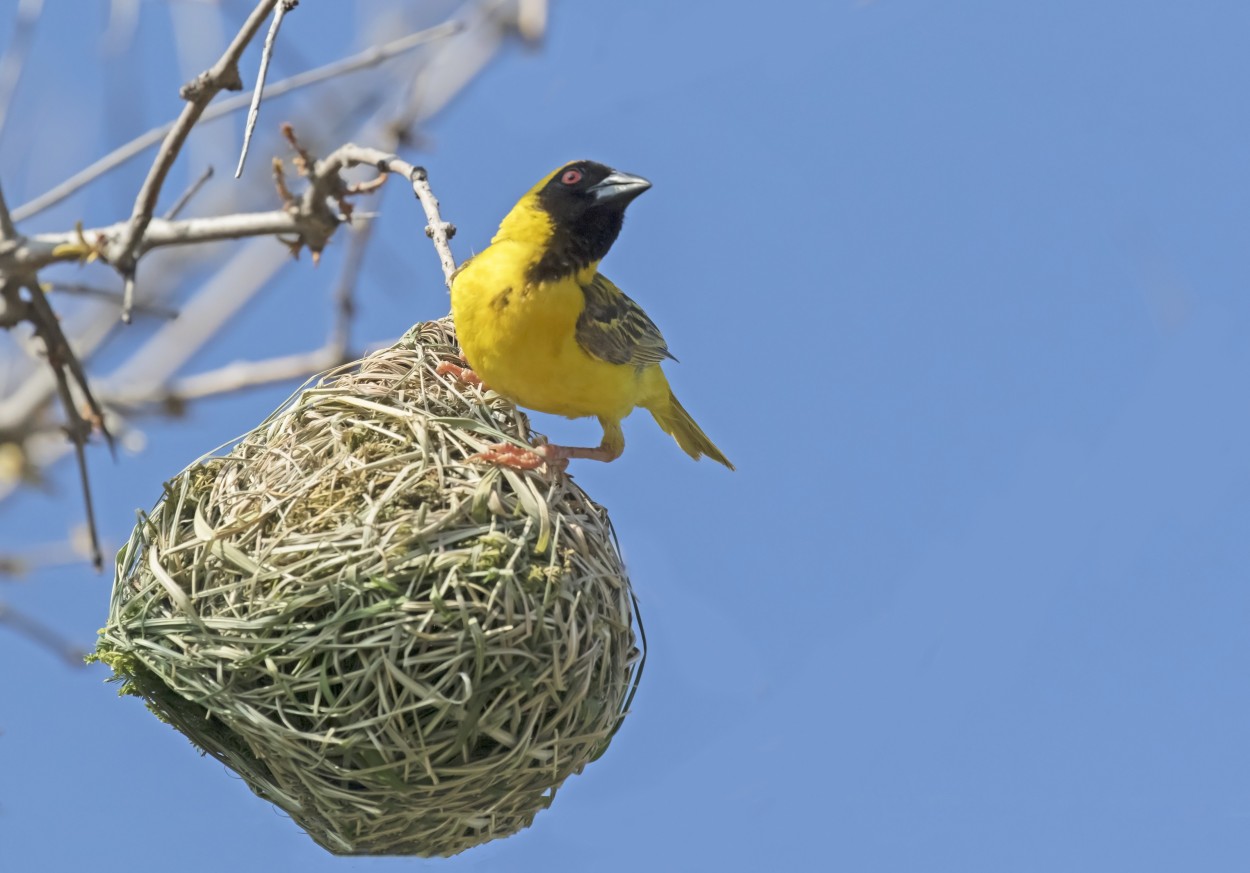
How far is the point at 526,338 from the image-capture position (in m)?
3.62

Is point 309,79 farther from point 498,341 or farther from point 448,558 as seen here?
point 448,558

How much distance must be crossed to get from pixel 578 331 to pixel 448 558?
952 millimetres

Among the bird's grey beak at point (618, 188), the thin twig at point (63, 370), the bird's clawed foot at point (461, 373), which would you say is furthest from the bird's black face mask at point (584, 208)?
the thin twig at point (63, 370)

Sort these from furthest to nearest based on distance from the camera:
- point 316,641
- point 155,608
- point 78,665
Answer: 1. point 78,665
2. point 155,608
3. point 316,641

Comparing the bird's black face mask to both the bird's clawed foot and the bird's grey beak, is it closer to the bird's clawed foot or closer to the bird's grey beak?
the bird's grey beak

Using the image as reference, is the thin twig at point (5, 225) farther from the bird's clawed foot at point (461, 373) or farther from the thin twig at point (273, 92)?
the bird's clawed foot at point (461, 373)

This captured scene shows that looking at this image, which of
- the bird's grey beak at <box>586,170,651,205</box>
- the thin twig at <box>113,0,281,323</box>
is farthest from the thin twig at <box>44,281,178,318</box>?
the bird's grey beak at <box>586,170,651,205</box>

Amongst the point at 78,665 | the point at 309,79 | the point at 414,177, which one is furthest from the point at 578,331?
the point at 78,665

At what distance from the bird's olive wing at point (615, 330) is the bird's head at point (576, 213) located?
98mm

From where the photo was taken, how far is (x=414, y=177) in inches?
130

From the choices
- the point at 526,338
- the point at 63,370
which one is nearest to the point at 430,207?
the point at 526,338

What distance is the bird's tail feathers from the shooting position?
14.8 feet

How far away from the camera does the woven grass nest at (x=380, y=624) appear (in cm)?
296

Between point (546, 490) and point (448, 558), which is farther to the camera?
point (546, 490)
